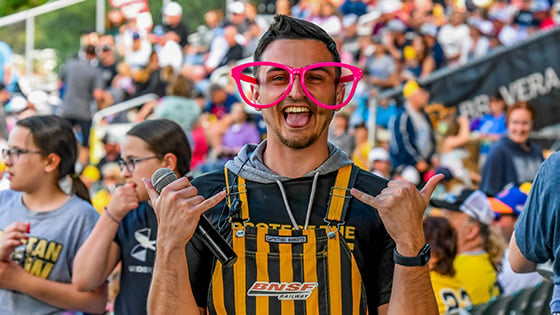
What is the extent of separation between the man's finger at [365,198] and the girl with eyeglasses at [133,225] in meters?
1.74

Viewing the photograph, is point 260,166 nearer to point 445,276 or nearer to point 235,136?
point 445,276

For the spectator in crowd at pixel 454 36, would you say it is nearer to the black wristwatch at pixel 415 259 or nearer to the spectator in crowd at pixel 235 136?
the spectator in crowd at pixel 235 136

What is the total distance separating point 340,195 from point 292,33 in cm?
58

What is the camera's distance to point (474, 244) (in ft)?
19.4

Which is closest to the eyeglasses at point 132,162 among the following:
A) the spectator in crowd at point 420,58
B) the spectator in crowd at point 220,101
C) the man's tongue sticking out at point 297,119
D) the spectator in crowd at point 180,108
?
the man's tongue sticking out at point 297,119

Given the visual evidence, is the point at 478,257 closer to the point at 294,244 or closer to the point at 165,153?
the point at 165,153

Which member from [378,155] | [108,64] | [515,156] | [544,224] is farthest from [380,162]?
[108,64]

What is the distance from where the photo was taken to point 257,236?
277 cm

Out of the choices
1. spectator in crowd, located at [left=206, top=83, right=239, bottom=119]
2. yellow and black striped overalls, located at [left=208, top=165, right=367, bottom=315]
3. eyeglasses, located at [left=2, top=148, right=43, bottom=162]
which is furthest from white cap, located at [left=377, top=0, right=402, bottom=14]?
yellow and black striped overalls, located at [left=208, top=165, right=367, bottom=315]

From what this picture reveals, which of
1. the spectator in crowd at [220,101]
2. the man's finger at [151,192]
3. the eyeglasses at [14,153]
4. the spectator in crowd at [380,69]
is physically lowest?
the man's finger at [151,192]

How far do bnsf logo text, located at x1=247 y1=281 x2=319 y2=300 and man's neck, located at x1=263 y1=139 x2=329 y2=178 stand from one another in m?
0.39

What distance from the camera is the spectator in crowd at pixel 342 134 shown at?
12.0m

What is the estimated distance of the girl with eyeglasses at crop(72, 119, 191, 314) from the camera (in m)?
4.11

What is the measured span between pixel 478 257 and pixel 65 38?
583 inches
